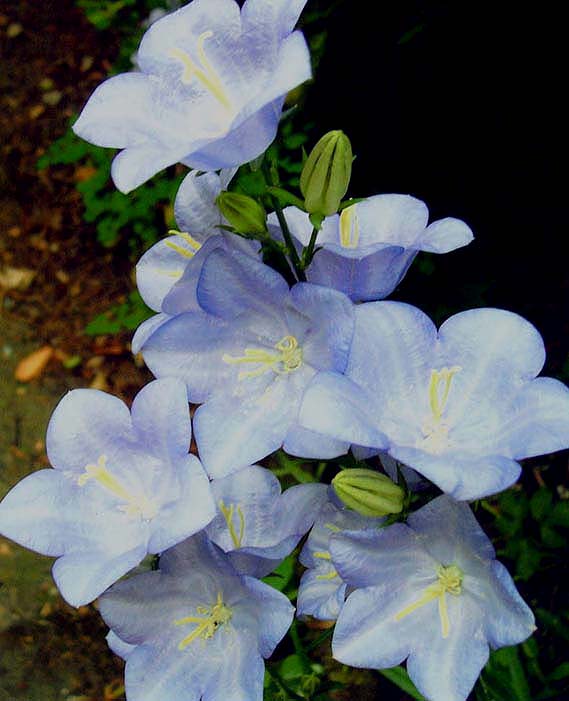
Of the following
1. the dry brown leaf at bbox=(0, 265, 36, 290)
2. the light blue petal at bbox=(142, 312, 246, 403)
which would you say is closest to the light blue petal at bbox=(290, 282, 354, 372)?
the light blue petal at bbox=(142, 312, 246, 403)

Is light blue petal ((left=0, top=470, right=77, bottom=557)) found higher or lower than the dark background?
higher

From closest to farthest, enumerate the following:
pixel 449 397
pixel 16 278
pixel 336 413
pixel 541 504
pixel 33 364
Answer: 1. pixel 336 413
2. pixel 449 397
3. pixel 541 504
4. pixel 33 364
5. pixel 16 278

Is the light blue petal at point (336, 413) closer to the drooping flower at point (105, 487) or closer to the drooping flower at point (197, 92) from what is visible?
the drooping flower at point (105, 487)

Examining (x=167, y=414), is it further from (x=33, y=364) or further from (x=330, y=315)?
(x=33, y=364)

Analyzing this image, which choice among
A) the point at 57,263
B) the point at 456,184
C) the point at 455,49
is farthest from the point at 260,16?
the point at 57,263

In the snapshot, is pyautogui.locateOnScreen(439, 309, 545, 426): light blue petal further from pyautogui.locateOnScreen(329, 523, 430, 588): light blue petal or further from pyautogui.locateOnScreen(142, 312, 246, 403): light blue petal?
pyautogui.locateOnScreen(142, 312, 246, 403): light blue petal

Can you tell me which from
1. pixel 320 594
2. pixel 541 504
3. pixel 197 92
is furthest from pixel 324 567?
pixel 541 504
